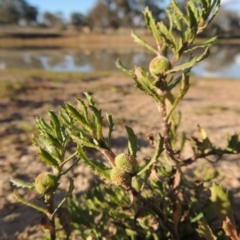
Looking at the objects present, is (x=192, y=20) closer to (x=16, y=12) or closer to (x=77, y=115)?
(x=77, y=115)

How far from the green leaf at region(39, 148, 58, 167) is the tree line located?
35.7 metres

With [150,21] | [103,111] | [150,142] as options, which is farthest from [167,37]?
[103,111]

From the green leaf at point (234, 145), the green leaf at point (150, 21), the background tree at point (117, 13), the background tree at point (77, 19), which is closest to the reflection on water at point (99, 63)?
the green leaf at point (234, 145)

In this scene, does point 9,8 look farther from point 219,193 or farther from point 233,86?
point 219,193

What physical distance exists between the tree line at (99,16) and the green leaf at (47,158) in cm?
3572

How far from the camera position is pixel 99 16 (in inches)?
1738

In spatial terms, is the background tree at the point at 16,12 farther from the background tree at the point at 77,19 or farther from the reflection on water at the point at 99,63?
the reflection on water at the point at 99,63

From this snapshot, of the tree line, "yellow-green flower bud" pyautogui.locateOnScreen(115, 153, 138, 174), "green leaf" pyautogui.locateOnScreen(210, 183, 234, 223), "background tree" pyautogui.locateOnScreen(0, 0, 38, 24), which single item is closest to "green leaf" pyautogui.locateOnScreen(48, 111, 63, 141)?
"yellow-green flower bud" pyautogui.locateOnScreen(115, 153, 138, 174)

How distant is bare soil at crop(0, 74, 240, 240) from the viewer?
2.12m

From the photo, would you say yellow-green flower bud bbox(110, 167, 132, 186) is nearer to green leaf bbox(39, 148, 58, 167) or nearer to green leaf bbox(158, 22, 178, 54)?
green leaf bbox(39, 148, 58, 167)

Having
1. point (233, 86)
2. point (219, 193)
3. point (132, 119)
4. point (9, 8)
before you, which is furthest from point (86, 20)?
point (219, 193)

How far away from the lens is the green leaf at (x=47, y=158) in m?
0.97

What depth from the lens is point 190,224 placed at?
1.50 metres

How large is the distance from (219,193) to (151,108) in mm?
3839
